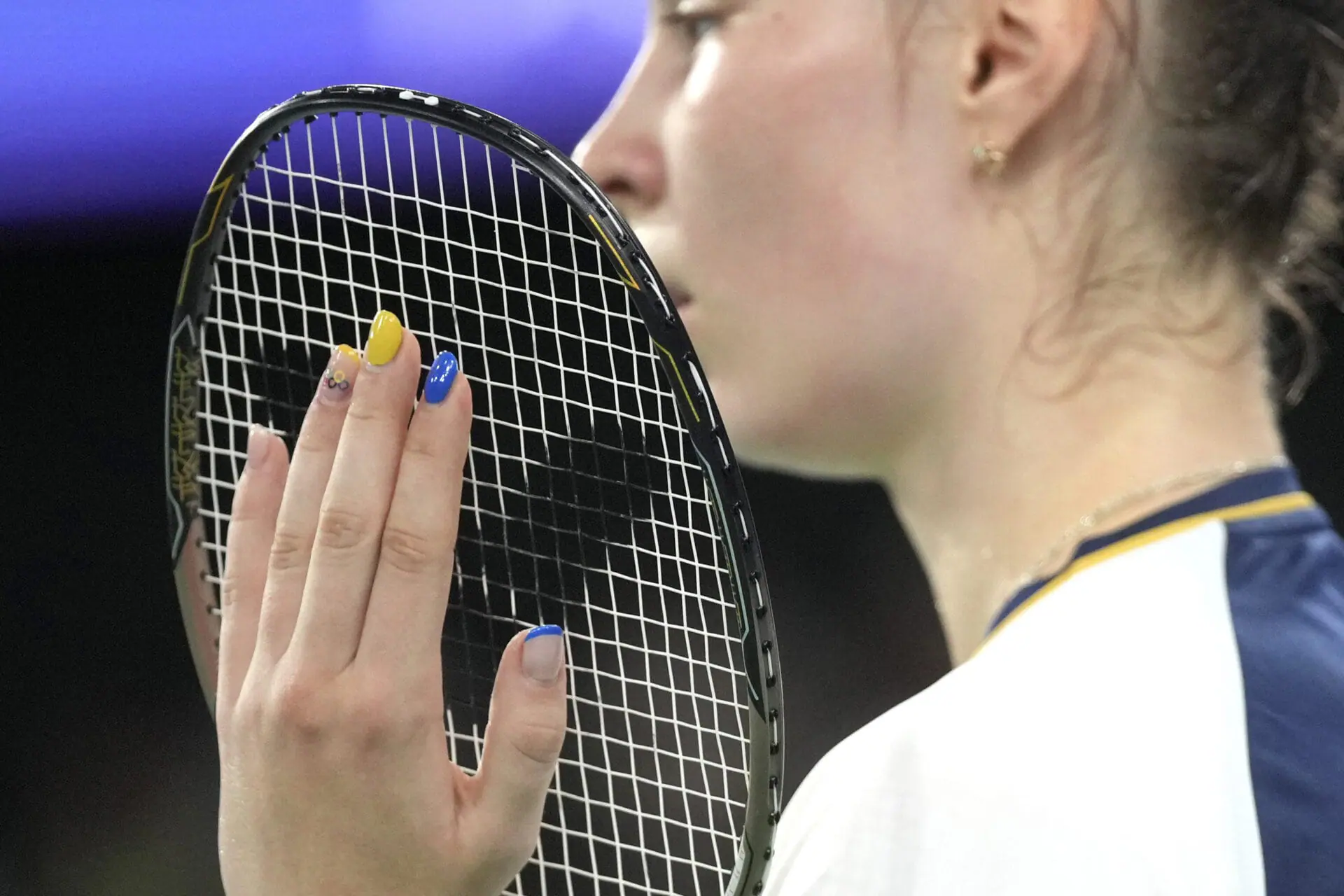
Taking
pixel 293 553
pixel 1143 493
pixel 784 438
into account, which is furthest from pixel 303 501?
pixel 1143 493

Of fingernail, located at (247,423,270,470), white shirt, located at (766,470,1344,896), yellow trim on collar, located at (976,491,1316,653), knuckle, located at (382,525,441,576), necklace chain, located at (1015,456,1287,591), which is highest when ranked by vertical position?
fingernail, located at (247,423,270,470)

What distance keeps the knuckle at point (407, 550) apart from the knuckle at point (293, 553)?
5 cm

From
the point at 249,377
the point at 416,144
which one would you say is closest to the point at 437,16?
the point at 416,144

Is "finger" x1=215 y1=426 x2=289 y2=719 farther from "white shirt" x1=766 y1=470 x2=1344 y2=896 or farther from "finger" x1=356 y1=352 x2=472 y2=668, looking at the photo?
"white shirt" x1=766 y1=470 x2=1344 y2=896

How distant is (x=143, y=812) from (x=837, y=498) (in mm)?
880

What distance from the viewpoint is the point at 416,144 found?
3.81ft

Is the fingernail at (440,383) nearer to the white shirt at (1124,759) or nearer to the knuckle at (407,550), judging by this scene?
the knuckle at (407,550)

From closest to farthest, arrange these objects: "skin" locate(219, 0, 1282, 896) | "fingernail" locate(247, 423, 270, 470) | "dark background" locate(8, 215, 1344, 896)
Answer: "skin" locate(219, 0, 1282, 896), "fingernail" locate(247, 423, 270, 470), "dark background" locate(8, 215, 1344, 896)

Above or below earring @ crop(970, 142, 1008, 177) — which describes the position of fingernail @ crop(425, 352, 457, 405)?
below

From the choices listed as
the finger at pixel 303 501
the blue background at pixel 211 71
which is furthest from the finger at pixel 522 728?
the blue background at pixel 211 71

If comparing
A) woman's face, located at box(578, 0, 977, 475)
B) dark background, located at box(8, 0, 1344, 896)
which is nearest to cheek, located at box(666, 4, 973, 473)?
woman's face, located at box(578, 0, 977, 475)

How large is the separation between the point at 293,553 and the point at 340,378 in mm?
83

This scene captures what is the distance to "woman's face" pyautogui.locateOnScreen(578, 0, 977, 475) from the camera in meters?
0.64

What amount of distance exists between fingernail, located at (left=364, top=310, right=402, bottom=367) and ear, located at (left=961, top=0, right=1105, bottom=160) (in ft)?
0.96
